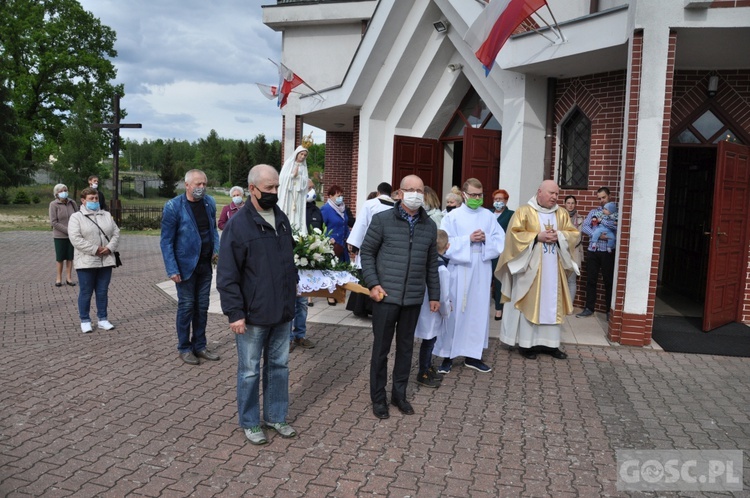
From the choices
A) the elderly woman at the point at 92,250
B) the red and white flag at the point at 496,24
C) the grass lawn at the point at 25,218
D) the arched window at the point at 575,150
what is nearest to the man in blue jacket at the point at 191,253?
the elderly woman at the point at 92,250

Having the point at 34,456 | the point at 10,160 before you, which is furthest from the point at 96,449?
the point at 10,160

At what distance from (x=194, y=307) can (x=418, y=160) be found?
7.75 m

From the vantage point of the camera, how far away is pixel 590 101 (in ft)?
32.0

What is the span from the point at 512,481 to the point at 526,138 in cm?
732

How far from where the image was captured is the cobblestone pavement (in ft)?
13.3

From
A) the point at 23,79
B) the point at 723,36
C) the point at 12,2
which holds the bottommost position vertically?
the point at 723,36

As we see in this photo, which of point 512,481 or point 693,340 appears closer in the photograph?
point 512,481

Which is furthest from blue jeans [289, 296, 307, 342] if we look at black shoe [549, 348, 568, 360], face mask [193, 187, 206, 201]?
black shoe [549, 348, 568, 360]

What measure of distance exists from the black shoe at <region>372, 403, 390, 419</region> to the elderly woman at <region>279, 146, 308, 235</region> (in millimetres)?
3041

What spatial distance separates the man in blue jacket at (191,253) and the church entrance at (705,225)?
6706mm

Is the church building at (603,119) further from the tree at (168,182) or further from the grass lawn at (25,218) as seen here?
the tree at (168,182)

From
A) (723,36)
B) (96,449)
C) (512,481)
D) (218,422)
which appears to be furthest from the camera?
(723,36)

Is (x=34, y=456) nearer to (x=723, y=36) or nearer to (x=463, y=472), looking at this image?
(x=463, y=472)

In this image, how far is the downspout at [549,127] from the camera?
408 inches
